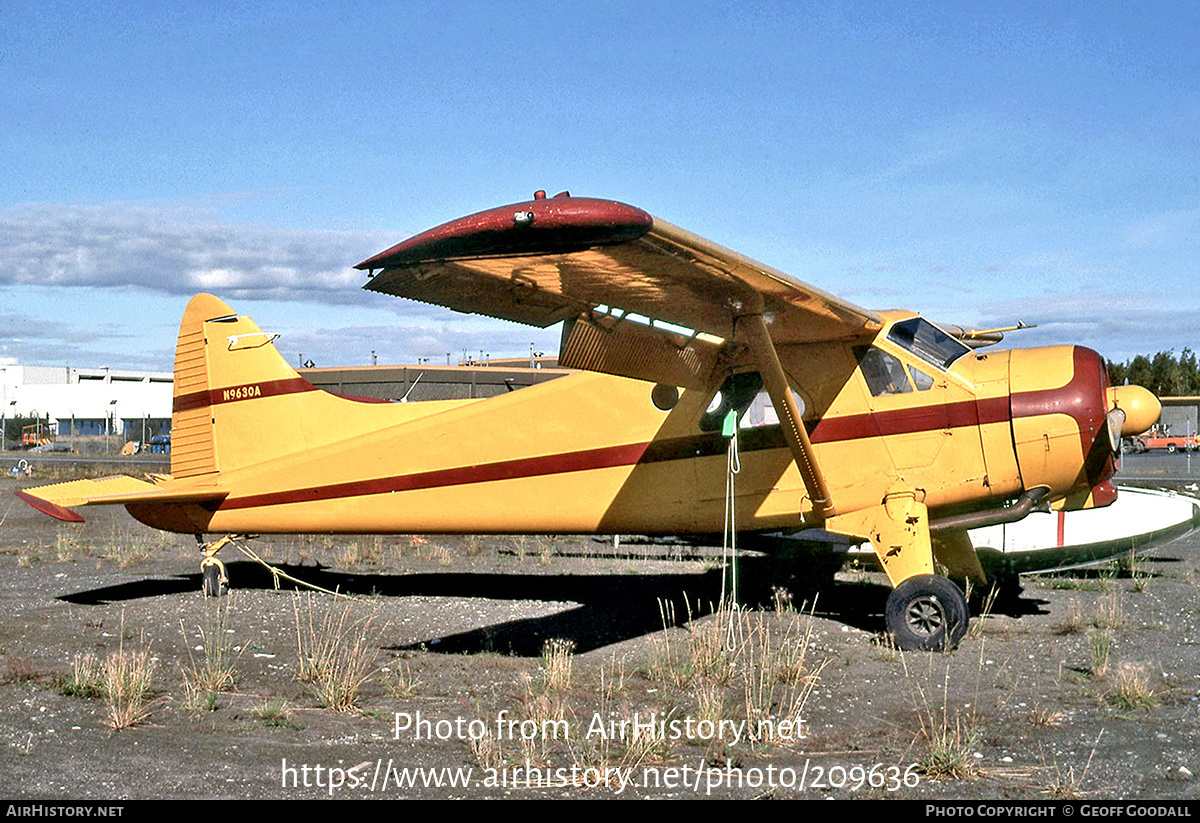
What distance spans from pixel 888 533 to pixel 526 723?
3.97 m

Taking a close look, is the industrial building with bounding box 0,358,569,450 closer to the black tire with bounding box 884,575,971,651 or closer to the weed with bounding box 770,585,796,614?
the weed with bounding box 770,585,796,614

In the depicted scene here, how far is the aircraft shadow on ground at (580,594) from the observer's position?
9016 millimetres

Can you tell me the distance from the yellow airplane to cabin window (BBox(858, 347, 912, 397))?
2cm

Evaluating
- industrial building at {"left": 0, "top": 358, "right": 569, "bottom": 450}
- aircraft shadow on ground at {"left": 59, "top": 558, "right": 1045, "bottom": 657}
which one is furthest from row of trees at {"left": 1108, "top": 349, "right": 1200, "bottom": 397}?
aircraft shadow on ground at {"left": 59, "top": 558, "right": 1045, "bottom": 657}

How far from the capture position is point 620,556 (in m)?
14.6

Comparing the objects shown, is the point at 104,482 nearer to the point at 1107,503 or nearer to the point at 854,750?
the point at 854,750

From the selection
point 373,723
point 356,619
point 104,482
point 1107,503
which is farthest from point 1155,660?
point 104,482

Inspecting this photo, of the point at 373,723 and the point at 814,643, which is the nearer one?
the point at 373,723

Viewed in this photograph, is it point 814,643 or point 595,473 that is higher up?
point 595,473

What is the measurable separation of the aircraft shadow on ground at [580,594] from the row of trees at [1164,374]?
215 feet

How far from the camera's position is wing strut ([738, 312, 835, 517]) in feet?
25.5

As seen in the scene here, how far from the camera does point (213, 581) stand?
10836mm

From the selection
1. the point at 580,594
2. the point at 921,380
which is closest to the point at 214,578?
the point at 580,594

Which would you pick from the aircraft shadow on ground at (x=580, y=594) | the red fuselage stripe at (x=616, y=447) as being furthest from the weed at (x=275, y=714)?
the red fuselage stripe at (x=616, y=447)
